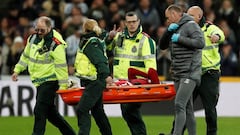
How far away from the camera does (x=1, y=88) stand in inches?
883

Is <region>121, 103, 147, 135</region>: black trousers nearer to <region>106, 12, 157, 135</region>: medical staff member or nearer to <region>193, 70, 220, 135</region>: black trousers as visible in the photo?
<region>106, 12, 157, 135</region>: medical staff member

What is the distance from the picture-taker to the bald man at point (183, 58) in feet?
46.6

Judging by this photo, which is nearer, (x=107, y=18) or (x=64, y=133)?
(x=64, y=133)

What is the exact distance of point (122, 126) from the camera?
19.0 meters

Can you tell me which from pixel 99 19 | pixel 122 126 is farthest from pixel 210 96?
pixel 99 19

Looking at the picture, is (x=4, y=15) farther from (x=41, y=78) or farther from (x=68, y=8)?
(x=41, y=78)

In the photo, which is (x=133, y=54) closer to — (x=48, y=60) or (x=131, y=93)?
(x=131, y=93)

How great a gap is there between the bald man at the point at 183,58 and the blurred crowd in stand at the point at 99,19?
8.94m

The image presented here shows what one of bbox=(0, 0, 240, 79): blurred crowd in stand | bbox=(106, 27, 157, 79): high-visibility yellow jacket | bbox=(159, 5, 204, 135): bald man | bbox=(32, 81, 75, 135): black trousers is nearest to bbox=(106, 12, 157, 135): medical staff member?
bbox=(106, 27, 157, 79): high-visibility yellow jacket

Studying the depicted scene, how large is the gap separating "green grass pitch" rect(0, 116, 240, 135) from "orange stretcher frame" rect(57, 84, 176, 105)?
2.69m

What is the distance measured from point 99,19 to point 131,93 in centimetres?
926

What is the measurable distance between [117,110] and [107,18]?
341 centimetres

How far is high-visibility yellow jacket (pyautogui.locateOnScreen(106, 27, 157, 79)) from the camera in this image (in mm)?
15031

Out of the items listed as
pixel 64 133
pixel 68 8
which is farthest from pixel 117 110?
pixel 64 133
